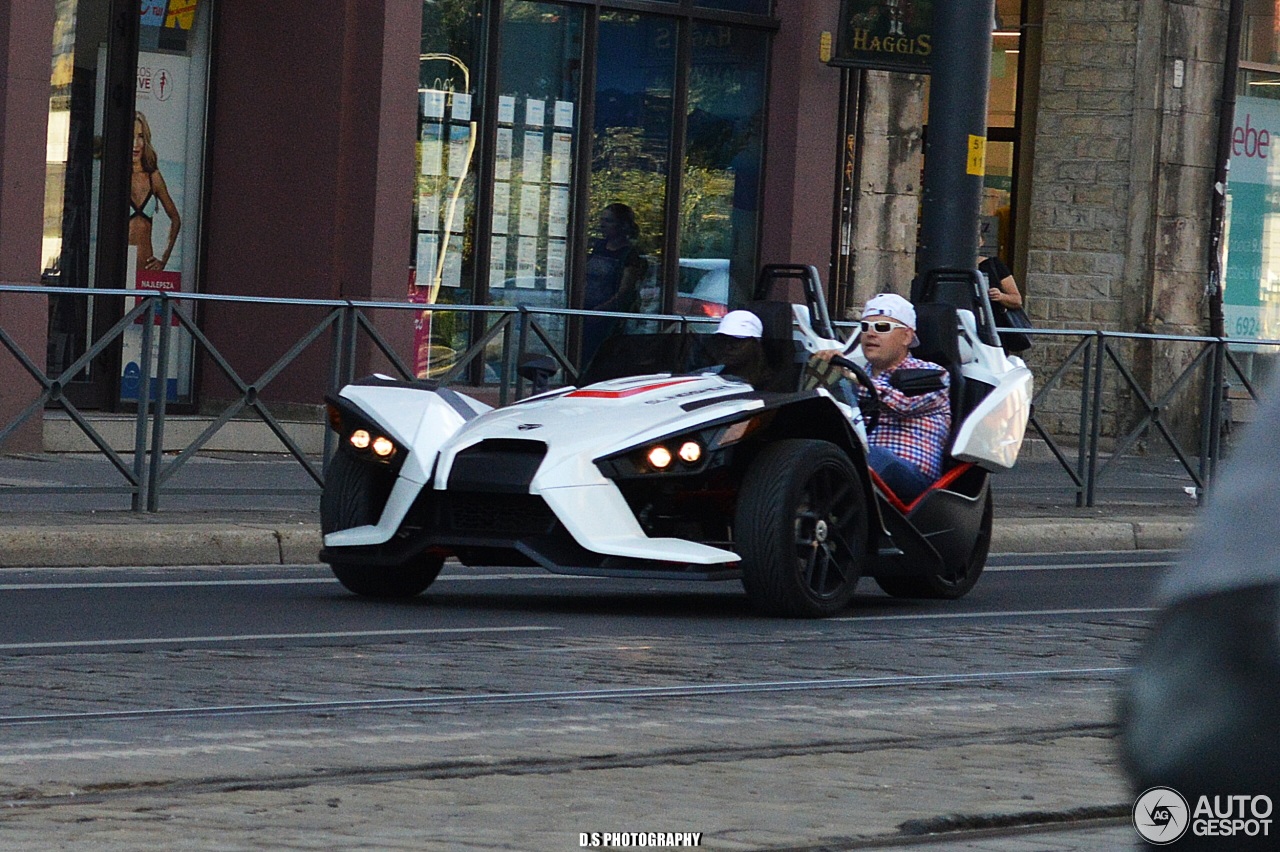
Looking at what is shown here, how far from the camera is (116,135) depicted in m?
15.6

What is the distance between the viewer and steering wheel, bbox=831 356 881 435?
9290 millimetres

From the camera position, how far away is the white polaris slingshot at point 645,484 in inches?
332

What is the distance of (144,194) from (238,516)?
4.96 meters

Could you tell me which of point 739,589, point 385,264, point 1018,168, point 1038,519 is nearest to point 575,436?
point 739,589

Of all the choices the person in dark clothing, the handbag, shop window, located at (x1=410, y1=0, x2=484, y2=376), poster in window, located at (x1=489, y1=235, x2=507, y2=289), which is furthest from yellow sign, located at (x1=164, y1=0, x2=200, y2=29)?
the handbag

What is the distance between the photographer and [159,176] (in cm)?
1591

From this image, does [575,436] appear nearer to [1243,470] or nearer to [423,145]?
[1243,470]

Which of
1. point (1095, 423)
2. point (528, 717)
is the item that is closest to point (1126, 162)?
point (1095, 423)

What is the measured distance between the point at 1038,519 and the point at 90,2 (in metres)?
6.85

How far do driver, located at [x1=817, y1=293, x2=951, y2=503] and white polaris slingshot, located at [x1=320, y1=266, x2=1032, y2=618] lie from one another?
74mm

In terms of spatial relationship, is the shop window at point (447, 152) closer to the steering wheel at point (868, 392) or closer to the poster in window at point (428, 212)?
the poster in window at point (428, 212)

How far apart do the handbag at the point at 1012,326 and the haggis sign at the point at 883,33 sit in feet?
9.58

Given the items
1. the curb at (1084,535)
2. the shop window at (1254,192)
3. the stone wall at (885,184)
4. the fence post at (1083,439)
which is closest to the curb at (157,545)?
the curb at (1084,535)

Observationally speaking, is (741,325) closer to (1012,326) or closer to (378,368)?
(378,368)
